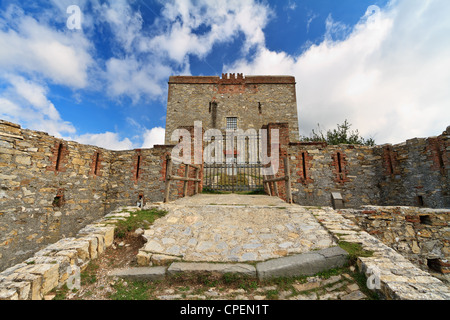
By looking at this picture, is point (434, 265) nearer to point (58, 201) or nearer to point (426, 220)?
point (426, 220)

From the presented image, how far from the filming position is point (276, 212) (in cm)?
530

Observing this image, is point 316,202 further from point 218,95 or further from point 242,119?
point 218,95

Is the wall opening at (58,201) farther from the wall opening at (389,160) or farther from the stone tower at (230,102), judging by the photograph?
the wall opening at (389,160)

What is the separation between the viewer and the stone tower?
1762 cm

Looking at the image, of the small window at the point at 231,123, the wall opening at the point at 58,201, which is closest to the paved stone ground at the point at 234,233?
the wall opening at the point at 58,201

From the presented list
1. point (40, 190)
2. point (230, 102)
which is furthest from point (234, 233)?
point (230, 102)

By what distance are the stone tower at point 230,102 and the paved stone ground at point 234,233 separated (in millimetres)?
12916

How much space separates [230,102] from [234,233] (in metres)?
15.3

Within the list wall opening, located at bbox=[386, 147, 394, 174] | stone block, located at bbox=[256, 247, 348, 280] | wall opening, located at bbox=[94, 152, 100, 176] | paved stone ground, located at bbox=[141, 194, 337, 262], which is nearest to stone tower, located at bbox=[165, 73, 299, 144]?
wall opening, located at bbox=[94, 152, 100, 176]

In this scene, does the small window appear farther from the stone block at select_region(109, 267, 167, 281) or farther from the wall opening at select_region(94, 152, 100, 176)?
the stone block at select_region(109, 267, 167, 281)

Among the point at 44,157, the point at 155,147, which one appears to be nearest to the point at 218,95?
the point at 155,147
